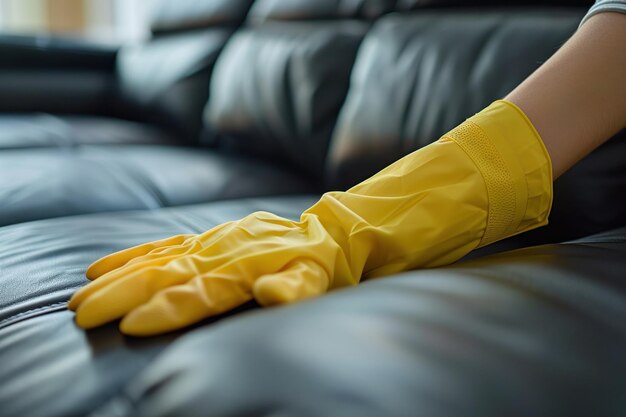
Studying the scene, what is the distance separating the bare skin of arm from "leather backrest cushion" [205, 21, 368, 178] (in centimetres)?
68

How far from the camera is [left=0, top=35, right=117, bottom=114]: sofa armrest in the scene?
231 cm

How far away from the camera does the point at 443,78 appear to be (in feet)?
3.33

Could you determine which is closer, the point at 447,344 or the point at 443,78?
the point at 447,344

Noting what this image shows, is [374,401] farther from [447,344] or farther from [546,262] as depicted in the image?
[546,262]

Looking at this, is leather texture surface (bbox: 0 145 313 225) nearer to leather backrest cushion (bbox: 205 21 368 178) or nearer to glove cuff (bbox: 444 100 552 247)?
leather backrest cushion (bbox: 205 21 368 178)

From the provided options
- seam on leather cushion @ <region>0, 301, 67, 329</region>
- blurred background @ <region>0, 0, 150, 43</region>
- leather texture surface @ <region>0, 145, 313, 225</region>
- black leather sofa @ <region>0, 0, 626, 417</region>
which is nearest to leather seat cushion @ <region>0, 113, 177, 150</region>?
black leather sofa @ <region>0, 0, 626, 417</region>

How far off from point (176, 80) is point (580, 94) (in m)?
1.45

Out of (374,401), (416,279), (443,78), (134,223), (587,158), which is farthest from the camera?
(443,78)

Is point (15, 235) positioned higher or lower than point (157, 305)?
lower

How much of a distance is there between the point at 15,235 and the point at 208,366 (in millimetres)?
574

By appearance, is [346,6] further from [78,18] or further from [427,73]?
[78,18]

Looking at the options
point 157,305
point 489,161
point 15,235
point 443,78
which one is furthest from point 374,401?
point 443,78

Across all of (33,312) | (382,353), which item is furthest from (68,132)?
(382,353)

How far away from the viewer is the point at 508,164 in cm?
60
